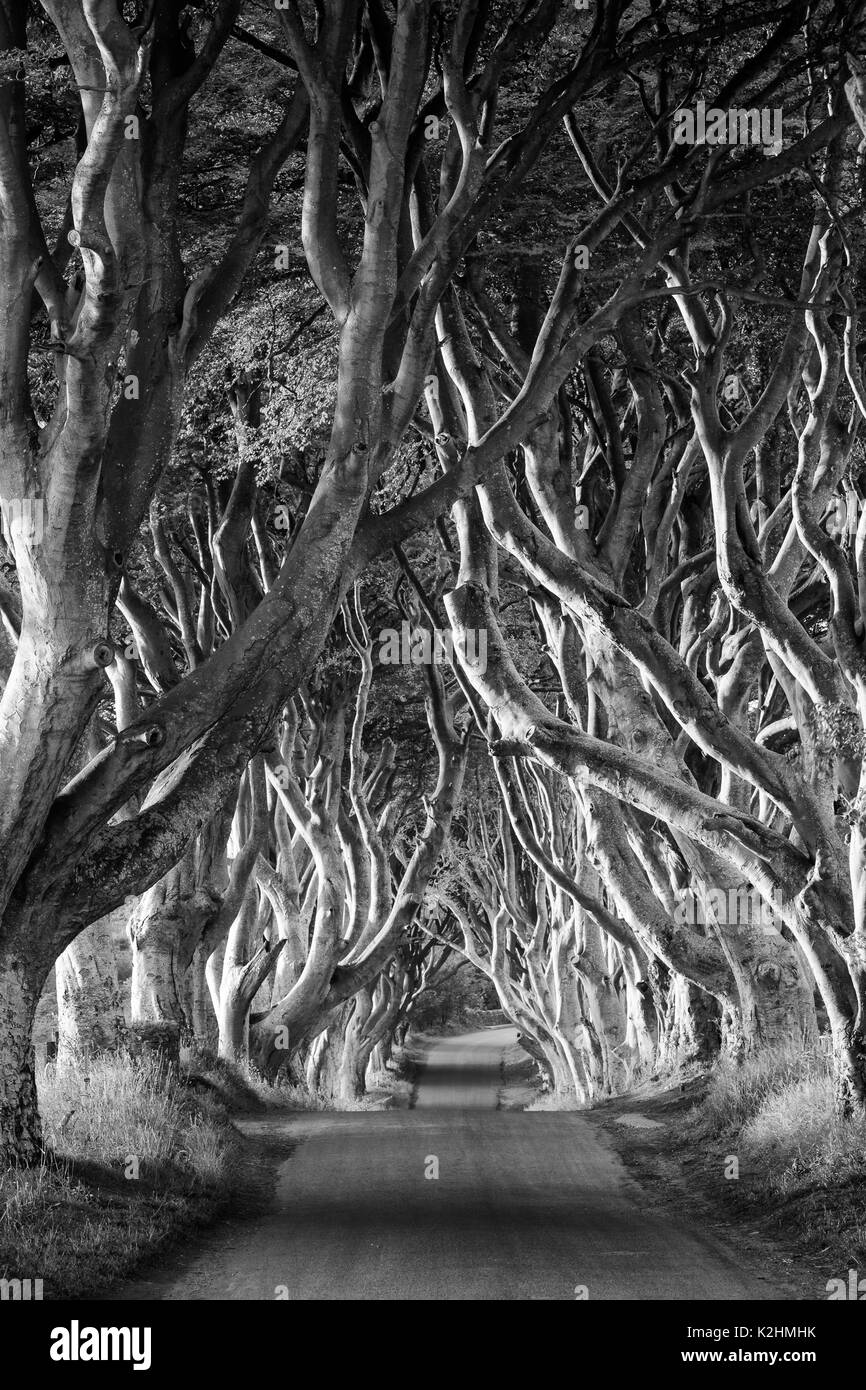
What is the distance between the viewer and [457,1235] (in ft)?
31.4

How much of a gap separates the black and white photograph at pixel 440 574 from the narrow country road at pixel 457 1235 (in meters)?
0.06

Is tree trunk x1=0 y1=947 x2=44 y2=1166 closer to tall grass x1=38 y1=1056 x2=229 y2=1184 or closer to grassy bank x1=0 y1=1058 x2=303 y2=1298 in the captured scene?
grassy bank x1=0 y1=1058 x2=303 y2=1298

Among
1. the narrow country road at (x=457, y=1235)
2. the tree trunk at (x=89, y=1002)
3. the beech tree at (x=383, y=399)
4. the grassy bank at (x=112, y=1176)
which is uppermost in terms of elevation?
the beech tree at (x=383, y=399)

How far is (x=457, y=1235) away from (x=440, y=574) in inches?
508

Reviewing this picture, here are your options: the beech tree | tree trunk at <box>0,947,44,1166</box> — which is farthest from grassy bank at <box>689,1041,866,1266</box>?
tree trunk at <box>0,947,44,1166</box>

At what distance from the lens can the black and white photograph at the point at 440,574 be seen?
9117mm

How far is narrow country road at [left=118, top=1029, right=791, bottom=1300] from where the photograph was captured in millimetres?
7992

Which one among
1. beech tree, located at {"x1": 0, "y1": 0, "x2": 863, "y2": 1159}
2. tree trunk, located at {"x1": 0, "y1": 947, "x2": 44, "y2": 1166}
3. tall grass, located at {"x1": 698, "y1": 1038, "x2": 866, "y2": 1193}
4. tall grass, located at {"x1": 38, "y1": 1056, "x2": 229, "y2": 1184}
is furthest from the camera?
tall grass, located at {"x1": 38, "y1": 1056, "x2": 229, "y2": 1184}

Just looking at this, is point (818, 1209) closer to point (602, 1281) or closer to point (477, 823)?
point (602, 1281)

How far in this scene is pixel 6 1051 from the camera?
29.8ft

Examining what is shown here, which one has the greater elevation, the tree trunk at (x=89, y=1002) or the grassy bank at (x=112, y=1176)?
the tree trunk at (x=89, y=1002)

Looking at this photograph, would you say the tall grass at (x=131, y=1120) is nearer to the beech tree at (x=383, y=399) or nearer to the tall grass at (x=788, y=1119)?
the beech tree at (x=383, y=399)

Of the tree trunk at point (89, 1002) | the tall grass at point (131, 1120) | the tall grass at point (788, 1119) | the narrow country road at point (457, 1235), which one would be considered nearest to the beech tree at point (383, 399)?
the tall grass at point (788, 1119)

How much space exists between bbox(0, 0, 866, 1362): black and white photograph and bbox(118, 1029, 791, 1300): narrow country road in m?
0.06
